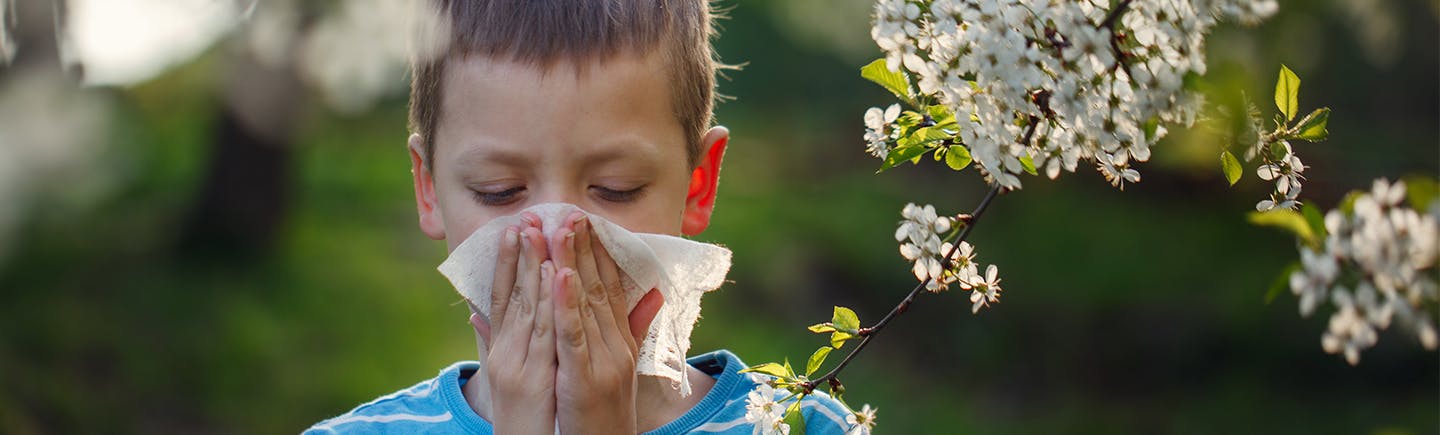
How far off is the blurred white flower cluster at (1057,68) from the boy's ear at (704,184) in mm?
744

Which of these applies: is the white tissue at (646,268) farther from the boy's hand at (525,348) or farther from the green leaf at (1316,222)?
the green leaf at (1316,222)

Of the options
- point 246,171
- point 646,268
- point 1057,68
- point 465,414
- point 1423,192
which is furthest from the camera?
point 246,171

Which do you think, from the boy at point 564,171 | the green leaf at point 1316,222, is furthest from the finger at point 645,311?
the green leaf at point 1316,222

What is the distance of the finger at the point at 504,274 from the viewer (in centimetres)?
179

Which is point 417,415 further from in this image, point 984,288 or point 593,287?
point 984,288

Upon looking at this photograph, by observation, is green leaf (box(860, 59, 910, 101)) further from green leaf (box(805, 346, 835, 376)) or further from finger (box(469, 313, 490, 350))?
finger (box(469, 313, 490, 350))

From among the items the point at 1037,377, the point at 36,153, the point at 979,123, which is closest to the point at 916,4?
the point at 979,123

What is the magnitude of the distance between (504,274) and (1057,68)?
0.89 meters

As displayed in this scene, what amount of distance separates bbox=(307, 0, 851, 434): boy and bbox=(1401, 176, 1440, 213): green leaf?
113cm

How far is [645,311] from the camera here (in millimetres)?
1976

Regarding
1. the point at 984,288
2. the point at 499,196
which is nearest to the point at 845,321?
the point at 984,288

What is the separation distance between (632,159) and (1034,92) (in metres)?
0.74

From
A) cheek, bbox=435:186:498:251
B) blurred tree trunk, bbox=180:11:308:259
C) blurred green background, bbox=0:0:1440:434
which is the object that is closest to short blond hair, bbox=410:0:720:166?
cheek, bbox=435:186:498:251

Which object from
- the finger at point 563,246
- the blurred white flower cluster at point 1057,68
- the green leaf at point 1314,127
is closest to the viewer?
the blurred white flower cluster at point 1057,68
